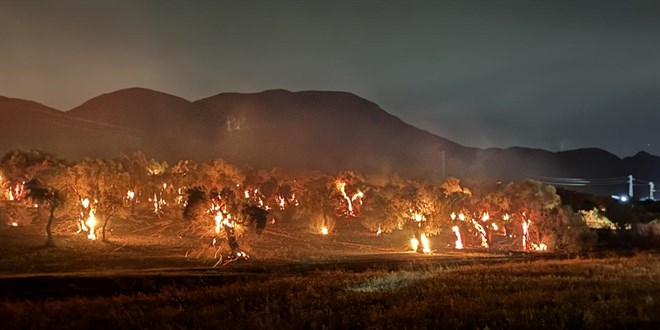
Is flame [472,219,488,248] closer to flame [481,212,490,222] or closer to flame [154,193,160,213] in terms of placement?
flame [481,212,490,222]

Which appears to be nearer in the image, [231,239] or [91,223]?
[231,239]

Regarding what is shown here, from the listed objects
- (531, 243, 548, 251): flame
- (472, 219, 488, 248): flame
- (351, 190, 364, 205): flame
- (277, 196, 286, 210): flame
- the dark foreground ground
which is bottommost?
the dark foreground ground

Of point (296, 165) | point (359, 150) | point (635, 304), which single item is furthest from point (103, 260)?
point (359, 150)

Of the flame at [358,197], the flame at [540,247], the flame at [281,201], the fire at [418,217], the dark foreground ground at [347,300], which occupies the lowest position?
the dark foreground ground at [347,300]

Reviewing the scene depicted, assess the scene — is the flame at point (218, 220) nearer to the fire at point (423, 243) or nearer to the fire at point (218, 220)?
the fire at point (218, 220)

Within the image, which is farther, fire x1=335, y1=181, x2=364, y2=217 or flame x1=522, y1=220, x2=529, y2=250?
fire x1=335, y1=181, x2=364, y2=217

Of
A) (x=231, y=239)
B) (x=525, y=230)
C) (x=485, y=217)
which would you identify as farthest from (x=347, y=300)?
(x=485, y=217)

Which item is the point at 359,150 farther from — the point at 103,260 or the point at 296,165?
the point at 103,260

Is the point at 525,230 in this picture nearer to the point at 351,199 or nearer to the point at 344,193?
the point at 351,199

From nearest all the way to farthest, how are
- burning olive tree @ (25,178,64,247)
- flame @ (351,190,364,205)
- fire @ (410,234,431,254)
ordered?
burning olive tree @ (25,178,64,247)
fire @ (410,234,431,254)
flame @ (351,190,364,205)

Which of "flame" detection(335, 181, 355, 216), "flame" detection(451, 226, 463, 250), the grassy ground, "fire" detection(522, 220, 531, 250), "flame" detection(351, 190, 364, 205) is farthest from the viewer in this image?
"flame" detection(351, 190, 364, 205)

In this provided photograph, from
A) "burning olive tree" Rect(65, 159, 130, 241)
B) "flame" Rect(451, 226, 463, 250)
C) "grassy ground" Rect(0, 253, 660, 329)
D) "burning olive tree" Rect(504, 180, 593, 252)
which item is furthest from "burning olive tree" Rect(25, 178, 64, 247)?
"burning olive tree" Rect(504, 180, 593, 252)

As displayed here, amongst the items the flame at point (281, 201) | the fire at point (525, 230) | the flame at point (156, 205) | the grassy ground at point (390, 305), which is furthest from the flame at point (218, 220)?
the flame at point (281, 201)

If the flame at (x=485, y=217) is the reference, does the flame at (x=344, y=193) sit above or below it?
above
